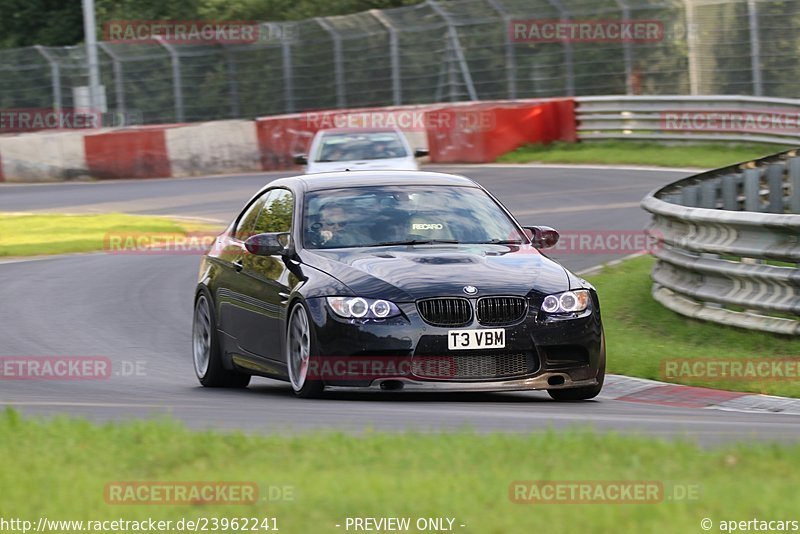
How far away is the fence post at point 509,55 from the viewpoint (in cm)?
3547

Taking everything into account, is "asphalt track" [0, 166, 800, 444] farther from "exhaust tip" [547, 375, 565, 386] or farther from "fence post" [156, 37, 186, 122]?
"fence post" [156, 37, 186, 122]

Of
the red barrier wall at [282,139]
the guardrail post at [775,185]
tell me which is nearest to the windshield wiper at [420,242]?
the guardrail post at [775,185]

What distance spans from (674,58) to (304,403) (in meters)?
25.3

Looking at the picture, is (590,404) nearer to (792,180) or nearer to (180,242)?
(792,180)

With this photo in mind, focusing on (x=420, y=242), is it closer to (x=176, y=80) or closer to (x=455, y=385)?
(x=455, y=385)

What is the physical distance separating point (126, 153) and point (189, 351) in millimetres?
22399

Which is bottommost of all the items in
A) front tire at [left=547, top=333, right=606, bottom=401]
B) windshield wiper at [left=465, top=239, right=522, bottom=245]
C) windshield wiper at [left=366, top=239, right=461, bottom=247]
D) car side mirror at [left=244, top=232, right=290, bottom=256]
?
front tire at [left=547, top=333, right=606, bottom=401]

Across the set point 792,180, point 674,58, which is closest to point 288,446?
point 792,180

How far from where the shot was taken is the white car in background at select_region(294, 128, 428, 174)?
23.5 m

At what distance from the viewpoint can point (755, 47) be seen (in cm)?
3042

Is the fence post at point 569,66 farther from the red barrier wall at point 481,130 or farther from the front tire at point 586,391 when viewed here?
the front tire at point 586,391

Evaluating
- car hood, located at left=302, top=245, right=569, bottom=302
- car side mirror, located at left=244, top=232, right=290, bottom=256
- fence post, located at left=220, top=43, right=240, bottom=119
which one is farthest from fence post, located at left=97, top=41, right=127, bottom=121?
car hood, located at left=302, top=245, right=569, bottom=302

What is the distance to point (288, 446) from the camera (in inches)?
254

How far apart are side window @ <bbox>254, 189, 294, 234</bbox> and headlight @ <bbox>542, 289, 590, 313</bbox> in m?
2.01
